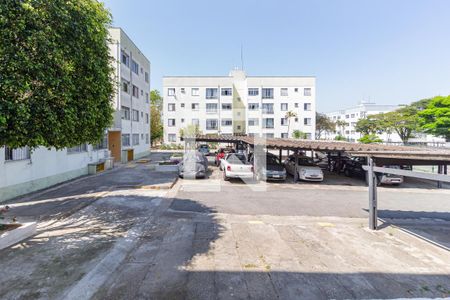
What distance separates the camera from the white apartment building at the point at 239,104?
40.8 metres

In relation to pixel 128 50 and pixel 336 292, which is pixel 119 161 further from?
pixel 336 292

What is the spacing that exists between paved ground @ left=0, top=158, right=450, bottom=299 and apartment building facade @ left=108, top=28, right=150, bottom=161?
11789 mm

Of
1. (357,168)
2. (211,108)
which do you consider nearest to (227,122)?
(211,108)

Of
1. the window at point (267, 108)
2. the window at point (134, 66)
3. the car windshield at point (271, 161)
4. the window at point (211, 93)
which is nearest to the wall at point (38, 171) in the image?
the car windshield at point (271, 161)

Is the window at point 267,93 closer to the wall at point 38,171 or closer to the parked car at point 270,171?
the parked car at point 270,171

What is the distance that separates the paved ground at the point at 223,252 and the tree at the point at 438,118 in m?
42.5

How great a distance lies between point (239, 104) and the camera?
140 feet

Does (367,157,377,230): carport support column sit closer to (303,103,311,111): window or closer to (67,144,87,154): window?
(67,144,87,154): window

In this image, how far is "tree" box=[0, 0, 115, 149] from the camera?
3.57 m

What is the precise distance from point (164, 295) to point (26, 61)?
455cm

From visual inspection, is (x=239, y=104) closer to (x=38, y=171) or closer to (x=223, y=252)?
(x=38, y=171)

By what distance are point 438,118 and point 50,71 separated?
55.1 m

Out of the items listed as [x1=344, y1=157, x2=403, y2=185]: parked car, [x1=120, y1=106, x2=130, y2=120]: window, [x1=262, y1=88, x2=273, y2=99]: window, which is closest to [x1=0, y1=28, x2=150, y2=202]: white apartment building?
[x1=120, y1=106, x2=130, y2=120]: window

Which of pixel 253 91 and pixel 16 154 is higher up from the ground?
pixel 253 91
